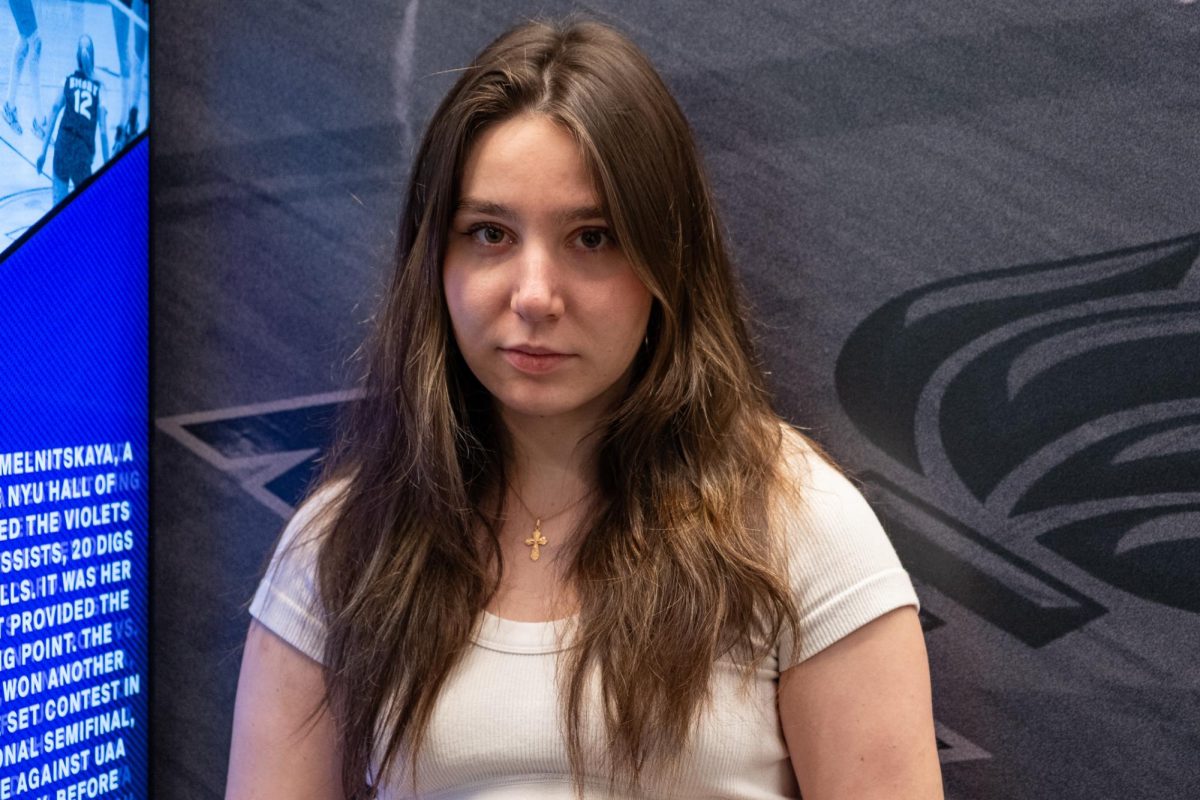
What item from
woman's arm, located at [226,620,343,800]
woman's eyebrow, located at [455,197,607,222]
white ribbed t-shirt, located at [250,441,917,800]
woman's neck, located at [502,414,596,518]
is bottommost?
woman's arm, located at [226,620,343,800]

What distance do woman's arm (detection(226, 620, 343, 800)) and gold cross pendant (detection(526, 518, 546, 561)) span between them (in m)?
0.36

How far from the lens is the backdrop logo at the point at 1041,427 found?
1717mm

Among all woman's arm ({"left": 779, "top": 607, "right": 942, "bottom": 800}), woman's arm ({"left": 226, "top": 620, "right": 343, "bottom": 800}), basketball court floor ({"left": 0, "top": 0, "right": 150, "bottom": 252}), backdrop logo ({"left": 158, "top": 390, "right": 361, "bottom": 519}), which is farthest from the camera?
backdrop logo ({"left": 158, "top": 390, "right": 361, "bottom": 519})

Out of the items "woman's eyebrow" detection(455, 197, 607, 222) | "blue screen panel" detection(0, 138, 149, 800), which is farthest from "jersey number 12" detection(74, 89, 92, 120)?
"woman's eyebrow" detection(455, 197, 607, 222)

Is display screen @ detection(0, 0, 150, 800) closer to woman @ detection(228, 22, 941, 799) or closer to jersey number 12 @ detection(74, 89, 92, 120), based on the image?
jersey number 12 @ detection(74, 89, 92, 120)

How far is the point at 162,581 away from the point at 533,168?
3.48 feet

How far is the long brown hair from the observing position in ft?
5.11

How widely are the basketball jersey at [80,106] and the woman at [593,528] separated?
0.53 m

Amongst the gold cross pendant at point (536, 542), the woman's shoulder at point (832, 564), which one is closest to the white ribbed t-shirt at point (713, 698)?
the woman's shoulder at point (832, 564)

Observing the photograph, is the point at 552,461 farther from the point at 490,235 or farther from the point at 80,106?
the point at 80,106

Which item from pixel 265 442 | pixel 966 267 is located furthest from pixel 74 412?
pixel 966 267

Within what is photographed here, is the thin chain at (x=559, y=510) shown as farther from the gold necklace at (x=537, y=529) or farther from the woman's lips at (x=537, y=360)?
the woman's lips at (x=537, y=360)

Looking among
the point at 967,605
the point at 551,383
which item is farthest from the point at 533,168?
the point at 967,605

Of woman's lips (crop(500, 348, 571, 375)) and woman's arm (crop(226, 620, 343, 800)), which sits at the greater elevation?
woman's lips (crop(500, 348, 571, 375))
